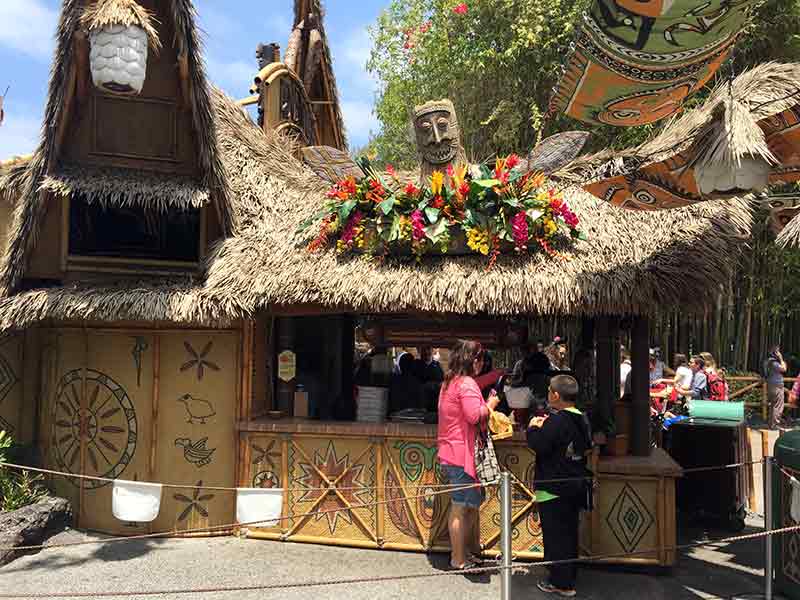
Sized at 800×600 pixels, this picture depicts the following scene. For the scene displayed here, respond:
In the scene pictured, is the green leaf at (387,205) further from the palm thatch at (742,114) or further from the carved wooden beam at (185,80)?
the palm thatch at (742,114)

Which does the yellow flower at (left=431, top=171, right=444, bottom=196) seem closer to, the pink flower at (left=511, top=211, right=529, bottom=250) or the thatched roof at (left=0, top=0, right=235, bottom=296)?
the pink flower at (left=511, top=211, right=529, bottom=250)

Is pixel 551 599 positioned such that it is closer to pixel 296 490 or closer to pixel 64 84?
pixel 296 490

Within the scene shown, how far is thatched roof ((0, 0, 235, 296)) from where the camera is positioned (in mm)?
6441

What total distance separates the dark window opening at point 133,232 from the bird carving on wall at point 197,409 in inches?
63.9

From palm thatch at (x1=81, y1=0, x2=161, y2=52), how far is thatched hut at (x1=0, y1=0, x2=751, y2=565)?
1.16 feet

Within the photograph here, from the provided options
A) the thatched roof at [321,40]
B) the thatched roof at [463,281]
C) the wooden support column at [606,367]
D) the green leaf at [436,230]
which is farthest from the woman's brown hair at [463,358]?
the thatched roof at [321,40]

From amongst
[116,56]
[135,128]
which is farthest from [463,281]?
[135,128]

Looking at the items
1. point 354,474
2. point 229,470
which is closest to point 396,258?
point 354,474

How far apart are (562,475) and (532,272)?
1.97 metres

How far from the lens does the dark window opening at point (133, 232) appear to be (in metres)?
7.13

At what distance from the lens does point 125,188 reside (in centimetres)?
654

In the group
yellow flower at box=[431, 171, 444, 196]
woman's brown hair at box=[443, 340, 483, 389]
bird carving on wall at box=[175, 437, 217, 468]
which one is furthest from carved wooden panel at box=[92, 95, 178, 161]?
woman's brown hair at box=[443, 340, 483, 389]

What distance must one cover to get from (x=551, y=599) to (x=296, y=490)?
2.62 meters

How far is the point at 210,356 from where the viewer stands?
6633 millimetres
